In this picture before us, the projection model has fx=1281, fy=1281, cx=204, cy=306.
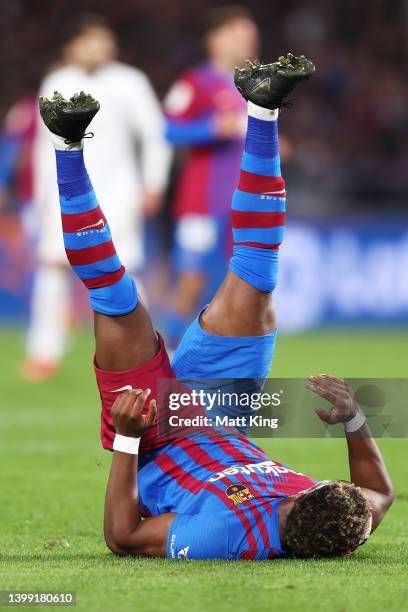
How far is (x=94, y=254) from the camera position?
4500 millimetres

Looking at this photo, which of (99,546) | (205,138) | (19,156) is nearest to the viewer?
(99,546)

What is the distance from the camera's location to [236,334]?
4.54 m

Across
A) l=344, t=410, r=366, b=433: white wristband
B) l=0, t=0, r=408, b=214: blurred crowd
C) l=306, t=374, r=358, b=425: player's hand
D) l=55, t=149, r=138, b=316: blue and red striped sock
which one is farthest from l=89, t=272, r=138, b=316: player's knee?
l=0, t=0, r=408, b=214: blurred crowd

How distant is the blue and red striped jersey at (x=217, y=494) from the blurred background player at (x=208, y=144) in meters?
4.75

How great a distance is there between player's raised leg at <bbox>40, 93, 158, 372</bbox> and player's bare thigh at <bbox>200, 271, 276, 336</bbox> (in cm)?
23

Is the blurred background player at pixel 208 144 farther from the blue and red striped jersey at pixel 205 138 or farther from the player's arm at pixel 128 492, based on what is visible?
the player's arm at pixel 128 492

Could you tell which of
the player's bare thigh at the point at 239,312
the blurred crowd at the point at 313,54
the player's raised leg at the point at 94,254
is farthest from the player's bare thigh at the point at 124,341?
the blurred crowd at the point at 313,54

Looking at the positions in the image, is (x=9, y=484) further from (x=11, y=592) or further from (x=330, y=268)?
(x=330, y=268)

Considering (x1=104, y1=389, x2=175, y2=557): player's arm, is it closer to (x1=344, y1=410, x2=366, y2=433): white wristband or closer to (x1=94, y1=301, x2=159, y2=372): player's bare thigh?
(x1=94, y1=301, x2=159, y2=372): player's bare thigh

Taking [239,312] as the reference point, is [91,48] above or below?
below

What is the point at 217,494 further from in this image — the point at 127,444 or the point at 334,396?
the point at 334,396

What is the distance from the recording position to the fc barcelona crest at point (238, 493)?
4.14m

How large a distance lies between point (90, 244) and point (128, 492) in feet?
3.02

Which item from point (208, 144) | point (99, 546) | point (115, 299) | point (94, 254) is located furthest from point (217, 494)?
point (208, 144)
